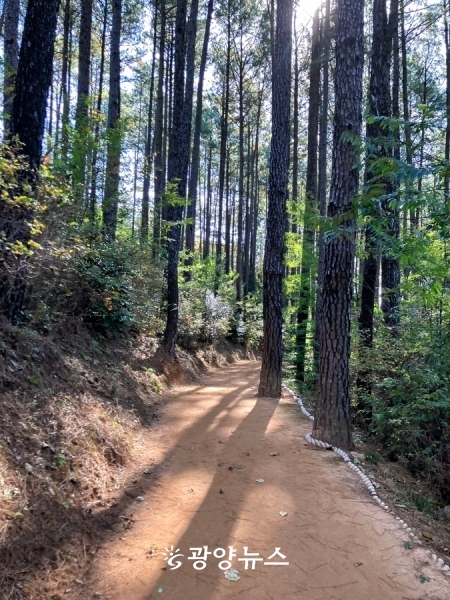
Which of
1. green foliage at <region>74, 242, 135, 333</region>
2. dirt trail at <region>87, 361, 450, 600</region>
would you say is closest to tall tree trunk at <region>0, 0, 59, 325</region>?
green foliage at <region>74, 242, 135, 333</region>

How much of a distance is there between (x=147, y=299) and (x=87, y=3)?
8023 millimetres

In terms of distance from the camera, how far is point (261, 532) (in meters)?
3.02

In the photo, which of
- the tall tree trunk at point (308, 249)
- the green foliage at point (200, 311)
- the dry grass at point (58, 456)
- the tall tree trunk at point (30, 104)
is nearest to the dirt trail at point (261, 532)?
the dry grass at point (58, 456)

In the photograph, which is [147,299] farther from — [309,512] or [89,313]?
[309,512]

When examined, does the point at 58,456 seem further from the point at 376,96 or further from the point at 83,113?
the point at 376,96

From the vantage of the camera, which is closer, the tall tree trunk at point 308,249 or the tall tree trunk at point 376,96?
the tall tree trunk at point 376,96

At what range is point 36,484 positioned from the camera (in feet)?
9.52

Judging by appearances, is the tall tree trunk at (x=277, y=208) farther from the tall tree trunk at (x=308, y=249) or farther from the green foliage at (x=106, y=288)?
the tall tree trunk at (x=308, y=249)

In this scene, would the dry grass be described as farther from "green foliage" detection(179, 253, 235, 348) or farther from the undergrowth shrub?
"green foliage" detection(179, 253, 235, 348)

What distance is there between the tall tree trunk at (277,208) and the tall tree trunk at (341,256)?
268 centimetres

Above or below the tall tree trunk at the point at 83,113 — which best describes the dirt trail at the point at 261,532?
below

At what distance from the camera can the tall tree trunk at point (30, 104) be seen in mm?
4070

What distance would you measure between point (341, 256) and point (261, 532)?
10.4ft

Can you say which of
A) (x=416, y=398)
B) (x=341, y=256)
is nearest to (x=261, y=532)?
(x=341, y=256)
